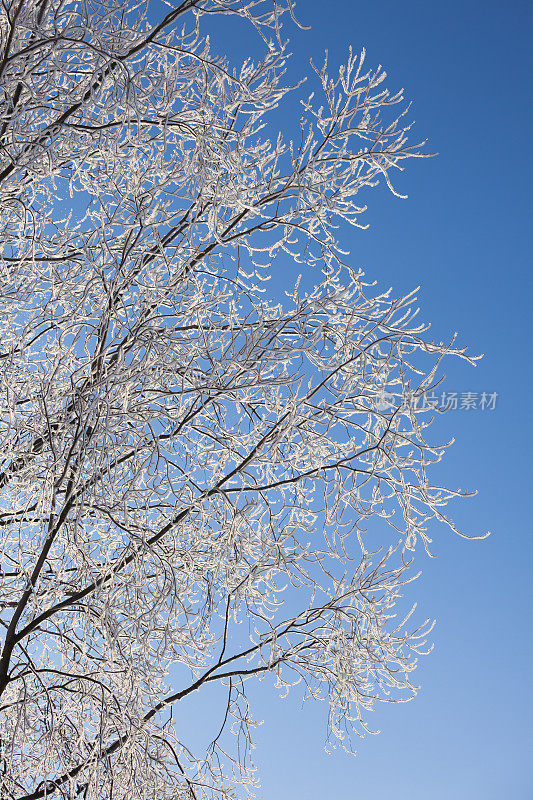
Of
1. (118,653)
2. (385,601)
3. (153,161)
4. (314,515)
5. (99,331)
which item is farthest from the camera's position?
(314,515)

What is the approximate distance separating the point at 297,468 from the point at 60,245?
71.5 inches

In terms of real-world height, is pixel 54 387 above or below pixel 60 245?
below

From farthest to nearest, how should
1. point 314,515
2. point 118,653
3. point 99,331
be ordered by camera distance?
point 314,515, point 99,331, point 118,653

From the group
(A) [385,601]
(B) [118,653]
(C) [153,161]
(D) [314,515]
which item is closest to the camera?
(B) [118,653]

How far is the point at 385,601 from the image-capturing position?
4.21 metres

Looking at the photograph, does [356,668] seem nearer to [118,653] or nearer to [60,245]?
[118,653]

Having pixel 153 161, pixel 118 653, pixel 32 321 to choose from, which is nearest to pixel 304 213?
pixel 153 161

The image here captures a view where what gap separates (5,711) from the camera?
4.13 metres

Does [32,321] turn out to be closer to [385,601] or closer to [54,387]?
[54,387]

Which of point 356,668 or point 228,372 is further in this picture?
point 356,668

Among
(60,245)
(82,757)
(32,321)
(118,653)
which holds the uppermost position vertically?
(60,245)

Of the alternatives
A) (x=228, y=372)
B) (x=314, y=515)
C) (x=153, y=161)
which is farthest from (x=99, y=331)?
(x=314, y=515)

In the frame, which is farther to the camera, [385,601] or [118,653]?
[385,601]

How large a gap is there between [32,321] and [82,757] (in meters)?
2.18
